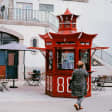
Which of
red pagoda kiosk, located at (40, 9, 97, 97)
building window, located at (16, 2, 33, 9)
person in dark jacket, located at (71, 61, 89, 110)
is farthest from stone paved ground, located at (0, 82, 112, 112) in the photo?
building window, located at (16, 2, 33, 9)

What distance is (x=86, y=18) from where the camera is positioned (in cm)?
2781

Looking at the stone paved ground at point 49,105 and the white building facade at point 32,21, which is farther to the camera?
the white building facade at point 32,21

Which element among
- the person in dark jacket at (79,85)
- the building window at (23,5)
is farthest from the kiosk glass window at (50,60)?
A: the building window at (23,5)

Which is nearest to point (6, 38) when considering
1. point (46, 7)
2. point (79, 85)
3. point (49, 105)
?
point (46, 7)

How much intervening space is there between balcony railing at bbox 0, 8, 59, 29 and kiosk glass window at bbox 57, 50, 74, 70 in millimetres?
11017

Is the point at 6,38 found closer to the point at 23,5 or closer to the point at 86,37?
the point at 23,5

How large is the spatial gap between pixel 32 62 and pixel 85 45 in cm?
1082

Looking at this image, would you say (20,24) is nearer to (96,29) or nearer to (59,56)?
(96,29)

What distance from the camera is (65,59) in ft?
45.4

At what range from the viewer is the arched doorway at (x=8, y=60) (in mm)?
23875

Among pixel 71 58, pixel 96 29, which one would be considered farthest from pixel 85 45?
pixel 96 29

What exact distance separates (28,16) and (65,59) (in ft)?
40.2

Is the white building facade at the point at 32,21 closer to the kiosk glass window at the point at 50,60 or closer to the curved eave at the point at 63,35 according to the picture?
the kiosk glass window at the point at 50,60

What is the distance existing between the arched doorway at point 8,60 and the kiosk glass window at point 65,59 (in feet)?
34.8
